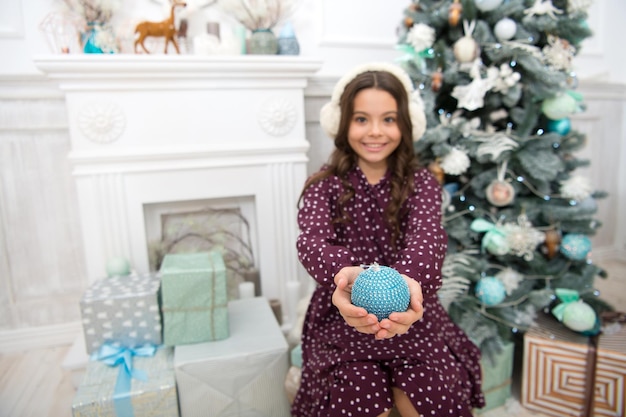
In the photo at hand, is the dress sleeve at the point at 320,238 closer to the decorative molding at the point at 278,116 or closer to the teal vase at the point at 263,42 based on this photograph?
the decorative molding at the point at 278,116

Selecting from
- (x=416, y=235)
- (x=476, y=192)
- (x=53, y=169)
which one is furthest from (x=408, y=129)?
(x=53, y=169)

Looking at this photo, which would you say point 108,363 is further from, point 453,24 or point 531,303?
point 453,24

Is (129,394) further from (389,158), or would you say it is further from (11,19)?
(11,19)

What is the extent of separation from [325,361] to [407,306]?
1.10ft

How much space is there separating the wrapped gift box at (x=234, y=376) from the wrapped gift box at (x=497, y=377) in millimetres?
724

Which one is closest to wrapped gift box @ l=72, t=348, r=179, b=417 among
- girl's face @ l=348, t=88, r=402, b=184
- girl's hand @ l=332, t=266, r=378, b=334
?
girl's hand @ l=332, t=266, r=378, b=334

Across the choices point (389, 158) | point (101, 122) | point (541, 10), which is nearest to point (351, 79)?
point (389, 158)

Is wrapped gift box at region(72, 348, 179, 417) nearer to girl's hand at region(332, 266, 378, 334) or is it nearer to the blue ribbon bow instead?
the blue ribbon bow

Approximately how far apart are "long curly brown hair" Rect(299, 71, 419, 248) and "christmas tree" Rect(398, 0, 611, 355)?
0.25 meters

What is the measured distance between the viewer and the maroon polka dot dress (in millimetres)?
1056

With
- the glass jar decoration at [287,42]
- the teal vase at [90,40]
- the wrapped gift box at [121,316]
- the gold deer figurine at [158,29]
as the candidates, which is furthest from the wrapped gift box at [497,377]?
the teal vase at [90,40]

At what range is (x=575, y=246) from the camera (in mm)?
1600

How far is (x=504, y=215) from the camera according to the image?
1618 mm

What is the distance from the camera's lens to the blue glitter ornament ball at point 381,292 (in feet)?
2.91
